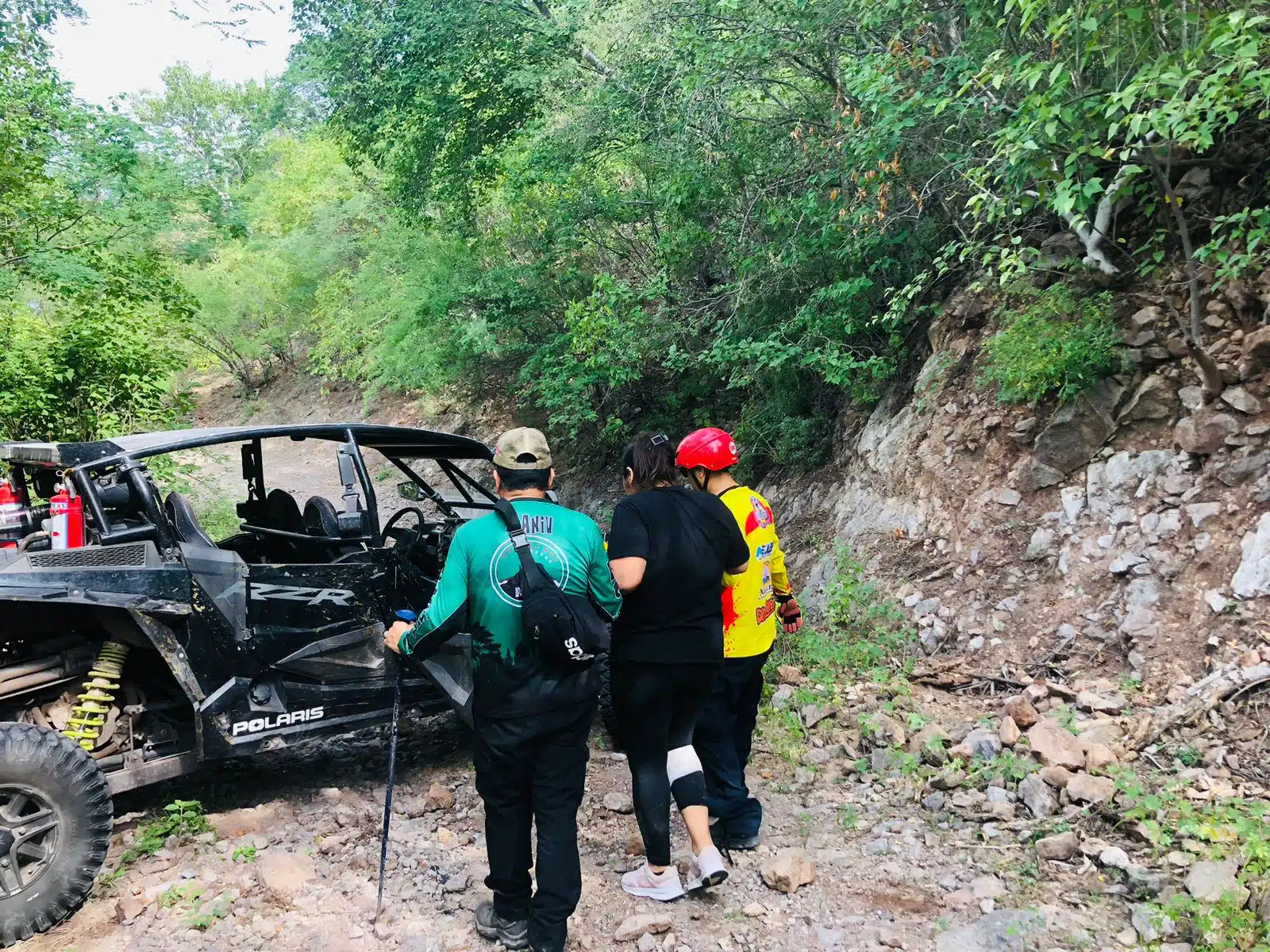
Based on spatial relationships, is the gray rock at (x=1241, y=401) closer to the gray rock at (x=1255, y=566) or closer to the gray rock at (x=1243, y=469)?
the gray rock at (x=1243, y=469)

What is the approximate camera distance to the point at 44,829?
3.30 meters

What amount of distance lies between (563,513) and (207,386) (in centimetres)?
3335

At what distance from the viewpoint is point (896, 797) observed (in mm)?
4344

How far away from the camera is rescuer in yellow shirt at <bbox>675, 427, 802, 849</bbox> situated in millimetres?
3877

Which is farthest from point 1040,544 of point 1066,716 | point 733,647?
point 733,647

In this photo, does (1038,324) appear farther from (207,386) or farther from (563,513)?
(207,386)

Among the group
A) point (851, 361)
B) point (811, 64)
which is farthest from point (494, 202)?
point (851, 361)

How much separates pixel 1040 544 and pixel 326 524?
4.47 m

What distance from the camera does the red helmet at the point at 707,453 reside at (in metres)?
3.93

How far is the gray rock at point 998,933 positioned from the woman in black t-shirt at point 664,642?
0.87m

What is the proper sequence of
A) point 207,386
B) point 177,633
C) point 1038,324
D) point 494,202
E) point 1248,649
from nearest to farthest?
point 177,633, point 1248,649, point 1038,324, point 494,202, point 207,386

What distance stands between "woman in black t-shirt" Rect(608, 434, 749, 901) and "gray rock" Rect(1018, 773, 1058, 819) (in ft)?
4.98

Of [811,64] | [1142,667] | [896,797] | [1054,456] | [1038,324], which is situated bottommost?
[896,797]

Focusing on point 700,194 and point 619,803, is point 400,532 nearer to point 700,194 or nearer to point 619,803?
point 619,803
